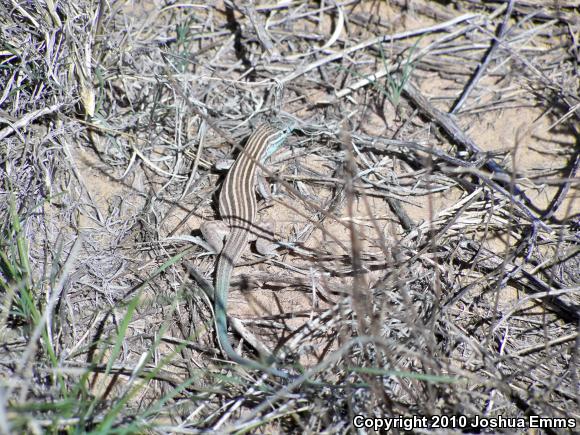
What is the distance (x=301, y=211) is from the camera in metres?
4.20

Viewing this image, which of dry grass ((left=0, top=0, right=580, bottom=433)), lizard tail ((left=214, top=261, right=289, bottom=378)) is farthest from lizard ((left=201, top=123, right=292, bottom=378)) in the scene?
dry grass ((left=0, top=0, right=580, bottom=433))

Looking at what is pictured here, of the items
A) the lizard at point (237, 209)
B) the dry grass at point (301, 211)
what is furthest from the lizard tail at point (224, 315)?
the dry grass at point (301, 211)

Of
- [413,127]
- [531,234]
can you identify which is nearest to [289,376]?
[531,234]

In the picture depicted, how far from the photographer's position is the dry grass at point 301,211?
2986 millimetres

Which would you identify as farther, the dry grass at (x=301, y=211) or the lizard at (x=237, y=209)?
the lizard at (x=237, y=209)

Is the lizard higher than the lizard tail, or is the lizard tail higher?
the lizard

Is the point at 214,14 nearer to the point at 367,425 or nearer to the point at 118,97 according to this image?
the point at 118,97

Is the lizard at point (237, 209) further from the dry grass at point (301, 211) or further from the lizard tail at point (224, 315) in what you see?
the dry grass at point (301, 211)

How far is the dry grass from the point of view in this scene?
9.80 feet

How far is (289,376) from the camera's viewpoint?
9.91 feet

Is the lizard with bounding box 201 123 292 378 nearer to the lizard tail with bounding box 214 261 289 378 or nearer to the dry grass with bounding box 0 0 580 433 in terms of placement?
the lizard tail with bounding box 214 261 289 378

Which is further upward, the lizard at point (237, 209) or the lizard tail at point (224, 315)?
the lizard at point (237, 209)

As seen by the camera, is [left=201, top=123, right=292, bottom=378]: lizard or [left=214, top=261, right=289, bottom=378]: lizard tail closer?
[left=214, top=261, right=289, bottom=378]: lizard tail

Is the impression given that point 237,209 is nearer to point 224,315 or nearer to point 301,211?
point 301,211
